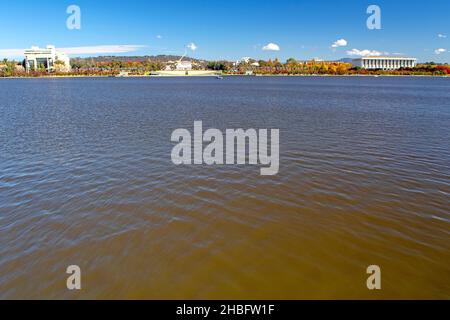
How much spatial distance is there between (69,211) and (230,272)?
7.67 metres

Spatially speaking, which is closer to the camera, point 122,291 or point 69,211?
point 122,291

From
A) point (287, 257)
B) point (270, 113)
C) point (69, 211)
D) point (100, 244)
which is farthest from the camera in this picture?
point (270, 113)

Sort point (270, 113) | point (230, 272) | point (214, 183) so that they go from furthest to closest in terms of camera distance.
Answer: point (270, 113) < point (214, 183) < point (230, 272)

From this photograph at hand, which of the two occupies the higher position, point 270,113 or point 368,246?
point 270,113

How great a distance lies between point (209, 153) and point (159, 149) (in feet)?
12.5

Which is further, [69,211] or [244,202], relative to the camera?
[244,202]

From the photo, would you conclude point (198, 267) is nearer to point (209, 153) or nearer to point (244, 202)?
point (244, 202)

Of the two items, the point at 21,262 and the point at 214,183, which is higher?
the point at 214,183

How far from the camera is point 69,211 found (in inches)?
508

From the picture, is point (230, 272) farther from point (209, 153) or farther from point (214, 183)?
point (209, 153)

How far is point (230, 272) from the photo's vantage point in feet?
30.0

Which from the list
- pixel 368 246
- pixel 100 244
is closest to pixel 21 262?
pixel 100 244
